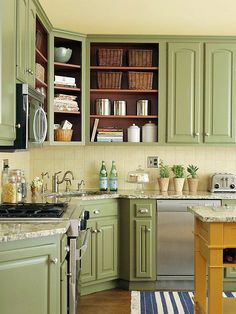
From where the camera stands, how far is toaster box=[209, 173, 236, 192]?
18.2 ft

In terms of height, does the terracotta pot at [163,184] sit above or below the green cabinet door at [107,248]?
above

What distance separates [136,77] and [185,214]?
4.90 feet

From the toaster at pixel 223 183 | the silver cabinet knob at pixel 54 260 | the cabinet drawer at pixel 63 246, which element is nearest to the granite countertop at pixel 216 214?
the cabinet drawer at pixel 63 246

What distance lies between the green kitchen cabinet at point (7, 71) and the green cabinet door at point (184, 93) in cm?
236

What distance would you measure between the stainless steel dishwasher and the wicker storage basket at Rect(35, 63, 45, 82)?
1.57 m

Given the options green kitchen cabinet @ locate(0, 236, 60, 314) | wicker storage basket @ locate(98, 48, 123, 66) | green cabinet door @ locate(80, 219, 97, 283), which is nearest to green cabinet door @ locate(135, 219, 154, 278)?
green cabinet door @ locate(80, 219, 97, 283)

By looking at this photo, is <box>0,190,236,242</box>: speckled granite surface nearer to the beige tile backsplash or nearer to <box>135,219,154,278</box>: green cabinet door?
<box>135,219,154,278</box>: green cabinet door

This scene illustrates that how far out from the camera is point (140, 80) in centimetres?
561

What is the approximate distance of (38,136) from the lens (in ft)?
13.2

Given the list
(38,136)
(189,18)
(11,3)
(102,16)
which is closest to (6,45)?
(11,3)

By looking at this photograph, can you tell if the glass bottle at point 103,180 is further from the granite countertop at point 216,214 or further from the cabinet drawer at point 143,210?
the granite countertop at point 216,214

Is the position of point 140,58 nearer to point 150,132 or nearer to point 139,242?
point 150,132

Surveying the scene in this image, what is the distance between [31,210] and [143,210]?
1.77 metres

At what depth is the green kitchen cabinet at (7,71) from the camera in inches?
123
